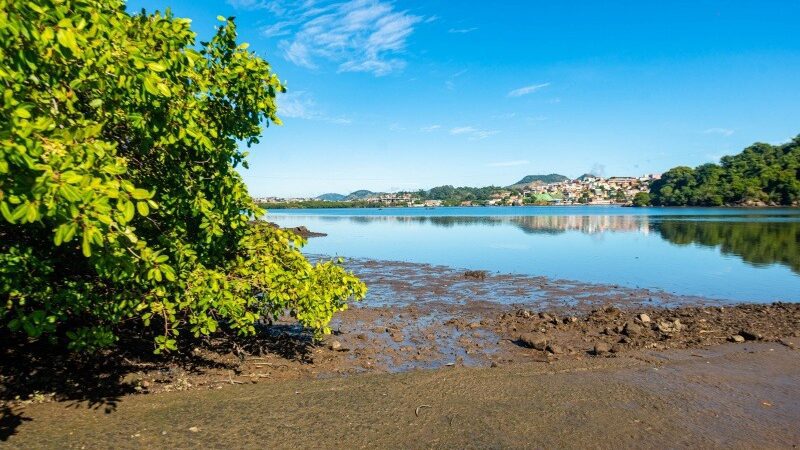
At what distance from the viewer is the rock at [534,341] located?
1251 centimetres

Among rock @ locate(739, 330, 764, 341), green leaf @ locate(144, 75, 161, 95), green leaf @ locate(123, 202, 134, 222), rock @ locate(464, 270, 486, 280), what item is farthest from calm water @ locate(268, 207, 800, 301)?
green leaf @ locate(123, 202, 134, 222)

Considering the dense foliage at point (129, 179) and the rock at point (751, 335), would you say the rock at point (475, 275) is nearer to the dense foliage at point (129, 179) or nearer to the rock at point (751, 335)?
the rock at point (751, 335)

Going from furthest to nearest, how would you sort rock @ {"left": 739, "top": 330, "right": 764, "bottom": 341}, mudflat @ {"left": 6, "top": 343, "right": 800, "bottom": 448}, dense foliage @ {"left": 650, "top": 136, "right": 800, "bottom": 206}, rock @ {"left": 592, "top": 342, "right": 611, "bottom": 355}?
dense foliage @ {"left": 650, "top": 136, "right": 800, "bottom": 206} < rock @ {"left": 739, "top": 330, "right": 764, "bottom": 341} < rock @ {"left": 592, "top": 342, "right": 611, "bottom": 355} < mudflat @ {"left": 6, "top": 343, "right": 800, "bottom": 448}

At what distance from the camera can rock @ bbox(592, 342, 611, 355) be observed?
1190 centimetres

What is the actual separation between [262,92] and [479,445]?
A: 23.2ft

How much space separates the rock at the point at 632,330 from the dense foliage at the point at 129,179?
8.59 m

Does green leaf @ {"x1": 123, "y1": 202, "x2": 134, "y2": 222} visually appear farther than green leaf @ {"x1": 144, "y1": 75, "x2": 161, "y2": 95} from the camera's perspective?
No

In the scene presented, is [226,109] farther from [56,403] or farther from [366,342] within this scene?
[366,342]

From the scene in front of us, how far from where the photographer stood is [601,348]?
12.0m

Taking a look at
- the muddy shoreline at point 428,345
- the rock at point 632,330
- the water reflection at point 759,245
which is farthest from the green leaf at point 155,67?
the water reflection at point 759,245

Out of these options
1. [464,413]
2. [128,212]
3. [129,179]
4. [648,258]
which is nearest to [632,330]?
[464,413]

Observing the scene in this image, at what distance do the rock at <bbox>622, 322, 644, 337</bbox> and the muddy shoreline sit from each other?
0.03m

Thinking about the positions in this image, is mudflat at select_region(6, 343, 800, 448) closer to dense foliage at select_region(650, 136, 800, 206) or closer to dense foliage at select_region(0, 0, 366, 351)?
dense foliage at select_region(0, 0, 366, 351)

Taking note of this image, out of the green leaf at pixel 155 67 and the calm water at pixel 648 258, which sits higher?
the green leaf at pixel 155 67
